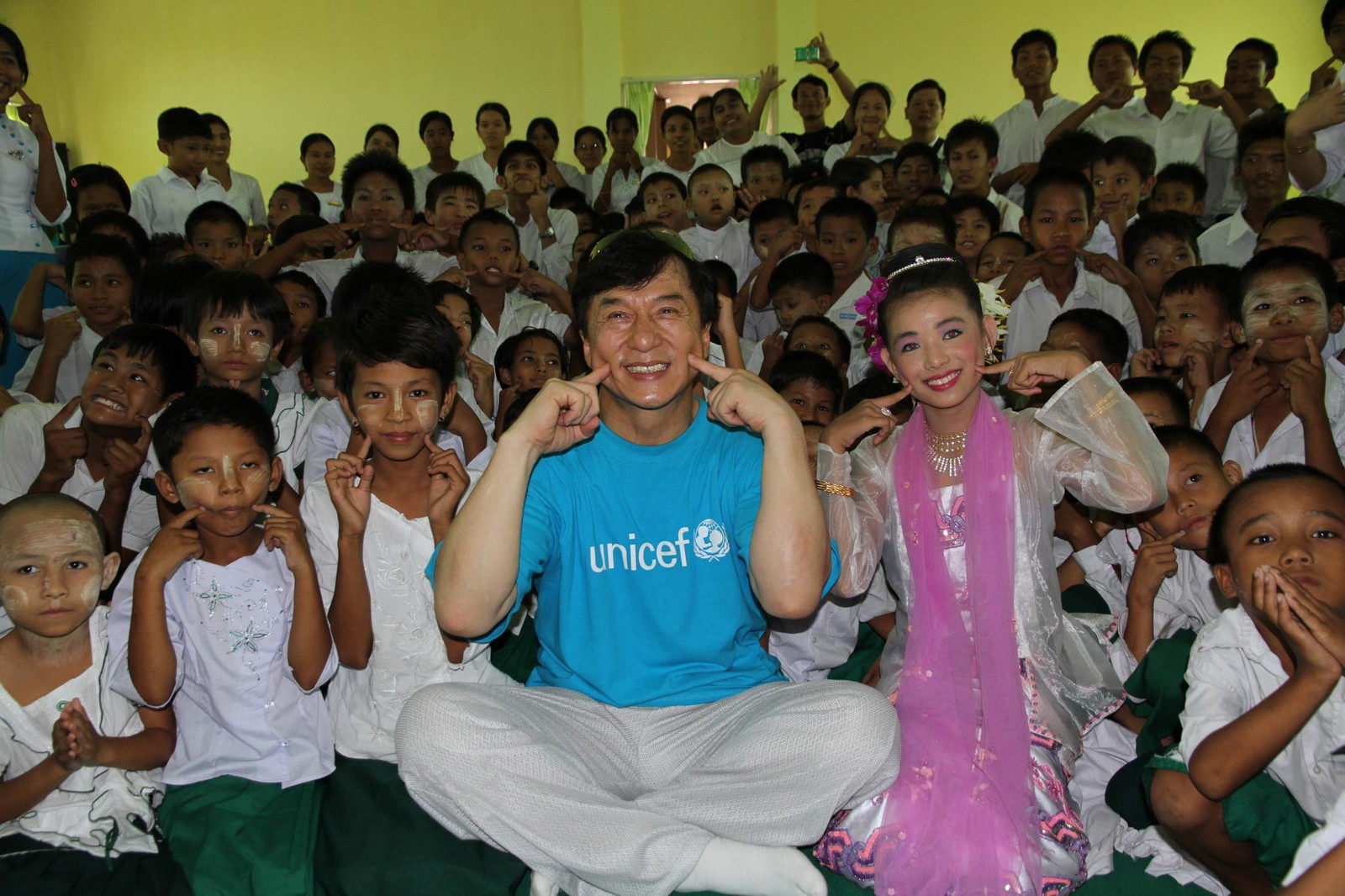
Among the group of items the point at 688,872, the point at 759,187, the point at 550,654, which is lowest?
the point at 688,872

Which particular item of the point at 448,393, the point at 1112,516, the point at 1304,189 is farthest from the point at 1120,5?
the point at 448,393

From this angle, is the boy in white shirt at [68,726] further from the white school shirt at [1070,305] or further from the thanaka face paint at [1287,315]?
the white school shirt at [1070,305]

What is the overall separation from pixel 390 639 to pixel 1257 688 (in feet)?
6.47

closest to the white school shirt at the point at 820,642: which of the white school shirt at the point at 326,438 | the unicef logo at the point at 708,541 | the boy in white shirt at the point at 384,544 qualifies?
the unicef logo at the point at 708,541

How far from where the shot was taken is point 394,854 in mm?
2238

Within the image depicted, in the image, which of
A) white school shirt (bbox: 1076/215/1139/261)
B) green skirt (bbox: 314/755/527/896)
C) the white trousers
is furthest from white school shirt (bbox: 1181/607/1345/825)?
white school shirt (bbox: 1076/215/1139/261)

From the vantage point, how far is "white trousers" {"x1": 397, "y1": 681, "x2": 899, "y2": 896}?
6.54 ft

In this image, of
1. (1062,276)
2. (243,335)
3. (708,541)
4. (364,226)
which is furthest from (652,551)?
(364,226)

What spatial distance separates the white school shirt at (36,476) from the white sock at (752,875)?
2.36 meters

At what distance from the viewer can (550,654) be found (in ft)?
7.81

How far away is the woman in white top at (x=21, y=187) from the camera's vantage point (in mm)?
5141

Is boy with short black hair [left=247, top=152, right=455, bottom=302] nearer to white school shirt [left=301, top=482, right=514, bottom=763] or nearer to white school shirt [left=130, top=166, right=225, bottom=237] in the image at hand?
white school shirt [left=130, top=166, right=225, bottom=237]

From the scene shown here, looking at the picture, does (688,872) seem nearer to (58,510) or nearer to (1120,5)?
(58,510)

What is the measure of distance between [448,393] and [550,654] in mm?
787
